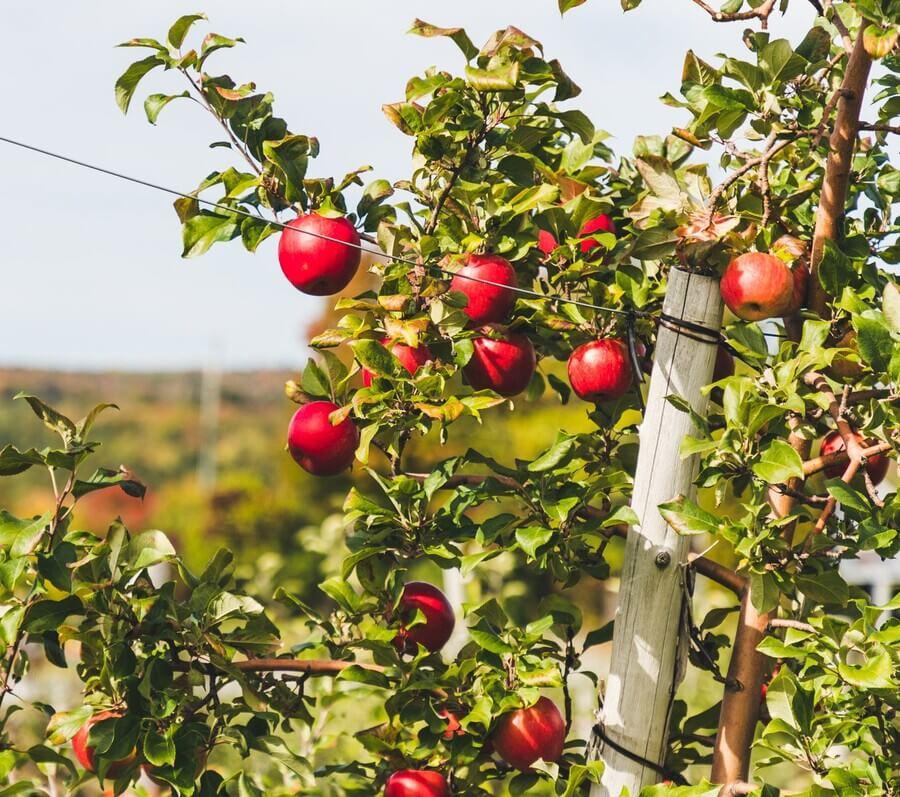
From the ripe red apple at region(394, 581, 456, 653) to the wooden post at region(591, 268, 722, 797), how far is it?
308 millimetres

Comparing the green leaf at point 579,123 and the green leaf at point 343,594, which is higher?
the green leaf at point 579,123

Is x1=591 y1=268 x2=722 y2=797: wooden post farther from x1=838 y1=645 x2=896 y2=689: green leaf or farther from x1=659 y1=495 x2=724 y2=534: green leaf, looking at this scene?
x1=838 y1=645 x2=896 y2=689: green leaf

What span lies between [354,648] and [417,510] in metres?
0.30

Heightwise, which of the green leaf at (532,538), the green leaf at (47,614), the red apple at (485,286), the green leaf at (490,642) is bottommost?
the green leaf at (47,614)

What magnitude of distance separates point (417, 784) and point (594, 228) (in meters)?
0.90

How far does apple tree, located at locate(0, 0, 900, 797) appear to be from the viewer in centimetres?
152

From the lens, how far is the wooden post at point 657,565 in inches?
64.2

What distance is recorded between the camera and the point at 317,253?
5.54 ft

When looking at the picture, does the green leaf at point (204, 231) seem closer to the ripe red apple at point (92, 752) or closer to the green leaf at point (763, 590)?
the ripe red apple at point (92, 752)

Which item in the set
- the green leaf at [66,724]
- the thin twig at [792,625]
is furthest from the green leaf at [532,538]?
the green leaf at [66,724]

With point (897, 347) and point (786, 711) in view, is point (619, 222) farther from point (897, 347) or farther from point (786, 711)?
point (786, 711)

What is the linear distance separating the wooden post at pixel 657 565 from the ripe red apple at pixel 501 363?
0.21m

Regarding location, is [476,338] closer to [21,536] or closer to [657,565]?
[657,565]

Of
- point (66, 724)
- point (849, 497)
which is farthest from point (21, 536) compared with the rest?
point (849, 497)
